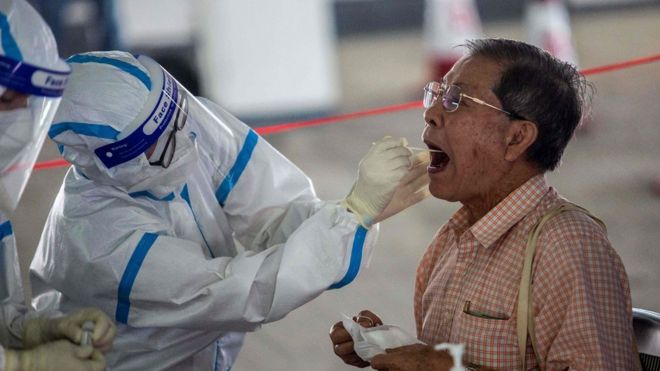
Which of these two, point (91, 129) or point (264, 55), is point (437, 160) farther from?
point (264, 55)

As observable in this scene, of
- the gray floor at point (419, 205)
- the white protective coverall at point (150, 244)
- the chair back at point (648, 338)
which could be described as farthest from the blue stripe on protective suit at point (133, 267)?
the gray floor at point (419, 205)

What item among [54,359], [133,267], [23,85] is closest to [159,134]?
[133,267]

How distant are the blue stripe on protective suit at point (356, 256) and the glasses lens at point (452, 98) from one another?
0.38m

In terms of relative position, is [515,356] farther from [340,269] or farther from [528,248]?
[340,269]

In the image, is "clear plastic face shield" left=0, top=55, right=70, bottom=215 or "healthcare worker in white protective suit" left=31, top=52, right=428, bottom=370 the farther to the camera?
"healthcare worker in white protective suit" left=31, top=52, right=428, bottom=370

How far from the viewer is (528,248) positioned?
7.79 ft

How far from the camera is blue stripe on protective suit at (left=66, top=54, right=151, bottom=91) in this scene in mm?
2518

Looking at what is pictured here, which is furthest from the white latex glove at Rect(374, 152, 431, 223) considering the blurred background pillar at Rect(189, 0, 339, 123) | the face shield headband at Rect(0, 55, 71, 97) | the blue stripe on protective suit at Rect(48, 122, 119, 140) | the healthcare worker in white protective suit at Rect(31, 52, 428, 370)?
the blurred background pillar at Rect(189, 0, 339, 123)

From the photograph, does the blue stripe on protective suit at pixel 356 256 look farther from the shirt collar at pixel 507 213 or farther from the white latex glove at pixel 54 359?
the white latex glove at pixel 54 359

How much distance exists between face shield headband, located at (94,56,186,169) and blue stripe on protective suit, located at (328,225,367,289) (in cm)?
56

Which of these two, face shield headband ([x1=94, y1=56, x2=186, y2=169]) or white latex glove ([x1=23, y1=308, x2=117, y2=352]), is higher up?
face shield headband ([x1=94, y1=56, x2=186, y2=169])

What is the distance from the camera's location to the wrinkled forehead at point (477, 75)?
2518 mm

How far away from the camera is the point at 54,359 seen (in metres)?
2.01

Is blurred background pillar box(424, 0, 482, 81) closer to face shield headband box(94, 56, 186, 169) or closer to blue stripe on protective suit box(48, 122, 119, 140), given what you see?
face shield headband box(94, 56, 186, 169)
